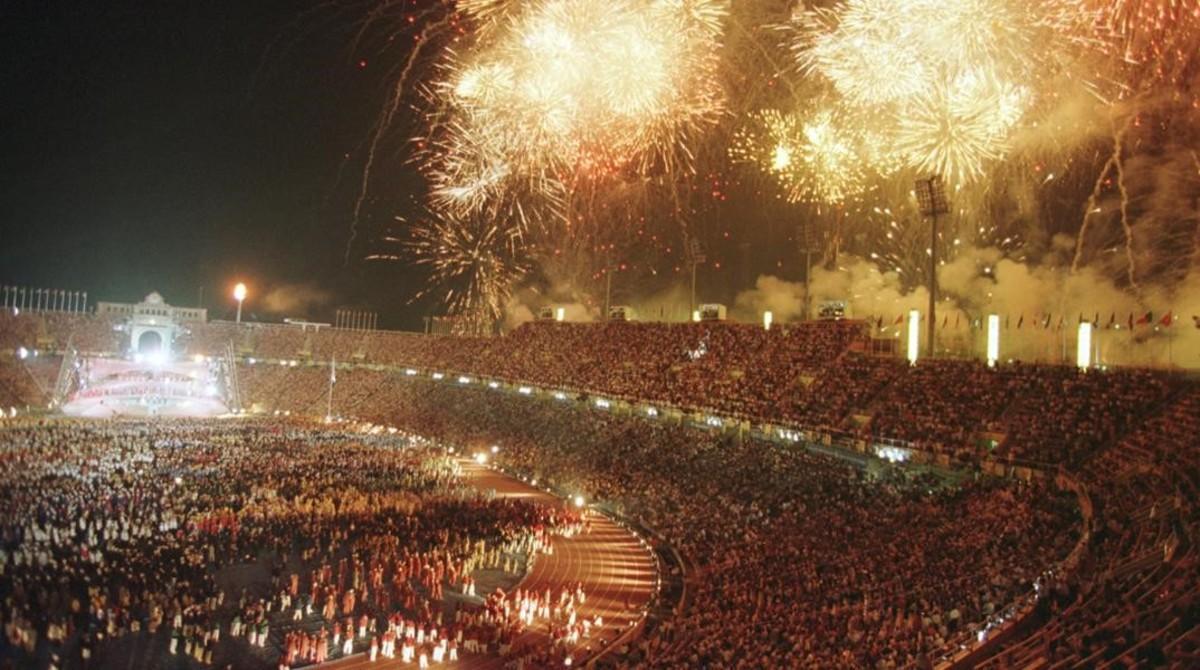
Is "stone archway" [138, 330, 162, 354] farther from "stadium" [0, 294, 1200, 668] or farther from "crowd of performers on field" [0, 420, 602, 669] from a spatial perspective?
"crowd of performers on field" [0, 420, 602, 669]

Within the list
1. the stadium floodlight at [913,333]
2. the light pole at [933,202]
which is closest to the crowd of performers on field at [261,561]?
the stadium floodlight at [913,333]

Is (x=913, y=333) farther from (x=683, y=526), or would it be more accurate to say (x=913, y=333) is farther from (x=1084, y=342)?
(x=683, y=526)

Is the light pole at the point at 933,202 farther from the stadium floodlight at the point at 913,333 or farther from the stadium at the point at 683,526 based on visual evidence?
the stadium at the point at 683,526

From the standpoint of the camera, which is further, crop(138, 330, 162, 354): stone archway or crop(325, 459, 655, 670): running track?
crop(138, 330, 162, 354): stone archway

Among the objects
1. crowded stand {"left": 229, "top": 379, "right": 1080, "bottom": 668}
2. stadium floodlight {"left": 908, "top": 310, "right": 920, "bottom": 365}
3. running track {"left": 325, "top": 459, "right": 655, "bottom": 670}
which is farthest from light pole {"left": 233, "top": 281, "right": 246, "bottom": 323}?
stadium floodlight {"left": 908, "top": 310, "right": 920, "bottom": 365}

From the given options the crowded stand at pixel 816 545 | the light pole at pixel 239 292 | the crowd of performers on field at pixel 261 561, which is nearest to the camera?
the crowded stand at pixel 816 545

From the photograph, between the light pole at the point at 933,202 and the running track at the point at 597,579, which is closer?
the running track at the point at 597,579

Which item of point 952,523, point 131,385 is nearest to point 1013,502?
point 952,523

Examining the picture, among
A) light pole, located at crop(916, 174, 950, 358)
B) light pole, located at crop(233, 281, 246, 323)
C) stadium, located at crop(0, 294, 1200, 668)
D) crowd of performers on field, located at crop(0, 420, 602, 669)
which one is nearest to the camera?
stadium, located at crop(0, 294, 1200, 668)
